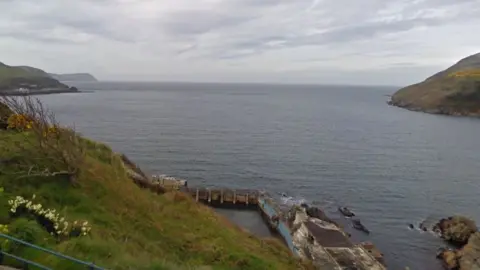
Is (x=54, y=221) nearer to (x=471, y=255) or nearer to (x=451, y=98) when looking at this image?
(x=471, y=255)

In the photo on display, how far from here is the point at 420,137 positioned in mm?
91375

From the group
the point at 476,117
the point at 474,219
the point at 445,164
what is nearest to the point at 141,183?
the point at 474,219

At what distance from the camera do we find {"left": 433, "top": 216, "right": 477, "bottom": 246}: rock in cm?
3662

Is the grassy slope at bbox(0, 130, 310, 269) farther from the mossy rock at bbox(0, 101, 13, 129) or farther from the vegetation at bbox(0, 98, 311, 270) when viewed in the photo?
the mossy rock at bbox(0, 101, 13, 129)

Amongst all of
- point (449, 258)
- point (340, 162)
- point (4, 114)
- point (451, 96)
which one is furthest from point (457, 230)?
point (451, 96)

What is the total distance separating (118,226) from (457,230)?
34.4 m

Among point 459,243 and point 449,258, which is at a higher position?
point 449,258

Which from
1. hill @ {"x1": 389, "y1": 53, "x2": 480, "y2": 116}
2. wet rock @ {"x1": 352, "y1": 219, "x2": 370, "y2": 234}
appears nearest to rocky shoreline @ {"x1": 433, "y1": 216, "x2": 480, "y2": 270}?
wet rock @ {"x1": 352, "y1": 219, "x2": 370, "y2": 234}

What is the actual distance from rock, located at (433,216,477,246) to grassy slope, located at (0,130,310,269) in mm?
26317

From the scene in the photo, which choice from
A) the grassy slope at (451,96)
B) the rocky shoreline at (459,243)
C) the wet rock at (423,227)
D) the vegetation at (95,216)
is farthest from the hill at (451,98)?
the vegetation at (95,216)

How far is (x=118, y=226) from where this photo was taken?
1364cm

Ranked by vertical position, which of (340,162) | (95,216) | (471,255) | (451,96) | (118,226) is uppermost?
(451,96)

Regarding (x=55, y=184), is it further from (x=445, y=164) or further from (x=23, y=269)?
(x=445, y=164)

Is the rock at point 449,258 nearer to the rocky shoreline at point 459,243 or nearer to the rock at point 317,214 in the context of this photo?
the rocky shoreline at point 459,243
